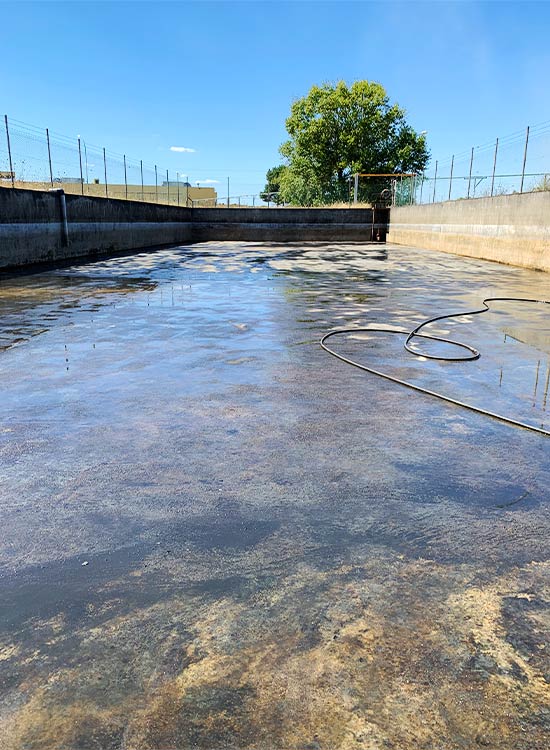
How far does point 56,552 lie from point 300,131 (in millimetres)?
58560

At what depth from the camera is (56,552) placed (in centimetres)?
224

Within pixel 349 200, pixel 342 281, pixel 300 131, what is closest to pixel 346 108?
pixel 300 131

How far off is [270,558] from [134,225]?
21.5 metres

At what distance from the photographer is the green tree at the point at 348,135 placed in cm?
5306

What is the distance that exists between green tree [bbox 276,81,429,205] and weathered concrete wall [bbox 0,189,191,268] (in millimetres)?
31000

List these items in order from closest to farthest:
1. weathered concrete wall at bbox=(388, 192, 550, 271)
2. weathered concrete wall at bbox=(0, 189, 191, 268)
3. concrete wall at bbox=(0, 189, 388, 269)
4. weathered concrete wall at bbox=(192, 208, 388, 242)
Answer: weathered concrete wall at bbox=(0, 189, 191, 268), concrete wall at bbox=(0, 189, 388, 269), weathered concrete wall at bbox=(388, 192, 550, 271), weathered concrete wall at bbox=(192, 208, 388, 242)

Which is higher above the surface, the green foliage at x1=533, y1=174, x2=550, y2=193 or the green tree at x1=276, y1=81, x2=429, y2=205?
the green tree at x1=276, y1=81, x2=429, y2=205

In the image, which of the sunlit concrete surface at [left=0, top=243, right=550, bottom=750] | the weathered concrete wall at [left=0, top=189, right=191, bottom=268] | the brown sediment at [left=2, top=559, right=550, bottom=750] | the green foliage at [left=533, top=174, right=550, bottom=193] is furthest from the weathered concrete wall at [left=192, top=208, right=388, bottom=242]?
the brown sediment at [left=2, top=559, right=550, bottom=750]

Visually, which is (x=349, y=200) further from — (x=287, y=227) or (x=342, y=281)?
(x=342, y=281)

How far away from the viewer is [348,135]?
173ft

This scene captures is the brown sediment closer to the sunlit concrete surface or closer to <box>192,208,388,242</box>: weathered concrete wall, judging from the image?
the sunlit concrete surface

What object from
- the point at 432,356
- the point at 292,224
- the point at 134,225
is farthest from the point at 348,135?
the point at 432,356

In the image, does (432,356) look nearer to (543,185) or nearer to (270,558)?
(270,558)

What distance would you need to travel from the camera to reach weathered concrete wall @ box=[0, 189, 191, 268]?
1336cm
